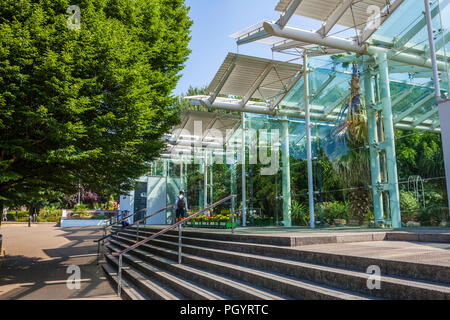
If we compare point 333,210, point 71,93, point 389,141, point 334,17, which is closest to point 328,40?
point 334,17

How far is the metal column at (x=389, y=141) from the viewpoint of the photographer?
26.8ft

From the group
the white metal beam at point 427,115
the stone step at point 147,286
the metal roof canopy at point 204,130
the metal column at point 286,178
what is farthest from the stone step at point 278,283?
the metal roof canopy at point 204,130

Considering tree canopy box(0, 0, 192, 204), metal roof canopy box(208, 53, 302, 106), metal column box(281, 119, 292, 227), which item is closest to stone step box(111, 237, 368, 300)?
tree canopy box(0, 0, 192, 204)

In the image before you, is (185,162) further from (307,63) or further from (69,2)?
(69,2)

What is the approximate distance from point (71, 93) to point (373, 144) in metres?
7.83

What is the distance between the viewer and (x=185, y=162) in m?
23.7

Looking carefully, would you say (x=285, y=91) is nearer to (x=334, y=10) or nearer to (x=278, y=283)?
(x=334, y=10)

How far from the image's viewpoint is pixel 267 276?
451 centimetres

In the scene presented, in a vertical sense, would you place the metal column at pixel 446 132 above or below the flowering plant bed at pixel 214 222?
above

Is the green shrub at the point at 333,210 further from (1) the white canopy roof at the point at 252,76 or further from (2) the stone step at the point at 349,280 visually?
(1) the white canopy roof at the point at 252,76

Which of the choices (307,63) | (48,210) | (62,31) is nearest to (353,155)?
(307,63)

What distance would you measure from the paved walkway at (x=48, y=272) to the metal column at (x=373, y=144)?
688 cm

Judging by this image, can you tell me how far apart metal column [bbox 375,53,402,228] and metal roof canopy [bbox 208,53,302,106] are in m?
3.95

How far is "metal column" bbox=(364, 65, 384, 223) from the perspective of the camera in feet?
28.3
